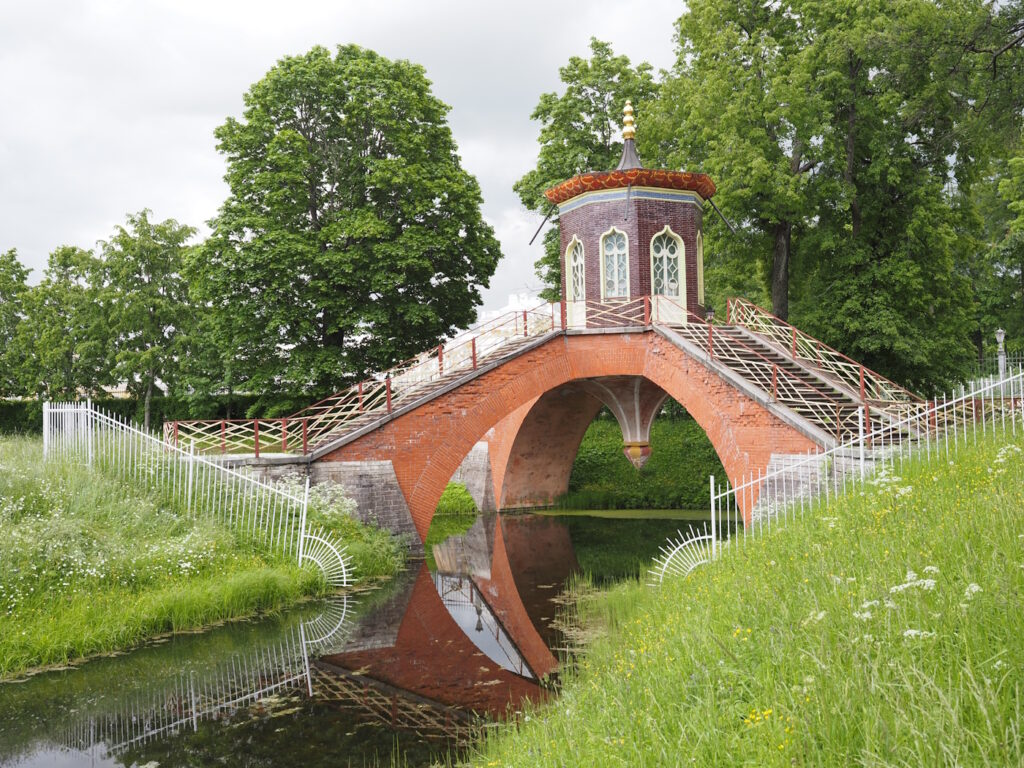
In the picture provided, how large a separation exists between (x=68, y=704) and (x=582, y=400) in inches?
656

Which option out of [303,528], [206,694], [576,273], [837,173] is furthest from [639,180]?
[206,694]

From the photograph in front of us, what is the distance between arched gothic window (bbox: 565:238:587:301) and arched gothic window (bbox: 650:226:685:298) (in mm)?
1604

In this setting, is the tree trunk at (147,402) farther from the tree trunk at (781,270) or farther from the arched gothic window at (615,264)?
the tree trunk at (781,270)

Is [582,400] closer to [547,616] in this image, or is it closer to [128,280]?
[547,616]

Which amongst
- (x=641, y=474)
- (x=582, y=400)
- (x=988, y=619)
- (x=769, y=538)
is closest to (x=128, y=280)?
(x=582, y=400)

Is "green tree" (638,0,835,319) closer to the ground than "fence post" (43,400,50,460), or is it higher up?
higher up

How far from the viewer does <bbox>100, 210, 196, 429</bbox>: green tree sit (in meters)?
28.0

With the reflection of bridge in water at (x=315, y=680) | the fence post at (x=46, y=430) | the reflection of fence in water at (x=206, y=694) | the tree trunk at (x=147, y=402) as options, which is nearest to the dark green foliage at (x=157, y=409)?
the tree trunk at (x=147, y=402)

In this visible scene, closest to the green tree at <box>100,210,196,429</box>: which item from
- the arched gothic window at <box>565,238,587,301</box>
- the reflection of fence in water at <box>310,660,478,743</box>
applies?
the arched gothic window at <box>565,238,587,301</box>

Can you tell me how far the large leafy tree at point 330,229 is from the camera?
1984 centimetres

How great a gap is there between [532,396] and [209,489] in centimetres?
678

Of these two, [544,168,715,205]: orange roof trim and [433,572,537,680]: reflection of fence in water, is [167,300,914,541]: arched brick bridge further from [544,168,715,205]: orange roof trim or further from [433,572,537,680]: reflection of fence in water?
[544,168,715,205]: orange roof trim

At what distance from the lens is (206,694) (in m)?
7.96

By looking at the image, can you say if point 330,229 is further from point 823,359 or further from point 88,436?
point 823,359
